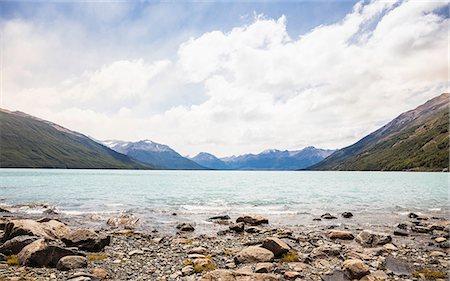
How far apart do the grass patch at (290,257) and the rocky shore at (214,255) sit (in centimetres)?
8

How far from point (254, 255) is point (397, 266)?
26.6 feet

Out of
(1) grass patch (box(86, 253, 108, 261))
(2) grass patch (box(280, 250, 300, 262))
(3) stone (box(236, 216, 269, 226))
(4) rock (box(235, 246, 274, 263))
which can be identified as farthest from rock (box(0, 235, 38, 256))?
(3) stone (box(236, 216, 269, 226))

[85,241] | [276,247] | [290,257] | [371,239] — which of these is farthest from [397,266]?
[85,241]

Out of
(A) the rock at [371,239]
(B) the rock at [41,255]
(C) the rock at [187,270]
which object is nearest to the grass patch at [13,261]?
(B) the rock at [41,255]

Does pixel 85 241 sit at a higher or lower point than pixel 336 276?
higher

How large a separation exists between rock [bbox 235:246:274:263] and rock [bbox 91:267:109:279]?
22.8 feet

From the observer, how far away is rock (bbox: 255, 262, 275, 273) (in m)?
16.1

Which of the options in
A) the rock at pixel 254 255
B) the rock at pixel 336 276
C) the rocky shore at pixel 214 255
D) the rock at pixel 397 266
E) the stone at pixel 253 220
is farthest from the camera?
the stone at pixel 253 220

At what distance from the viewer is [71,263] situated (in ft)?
53.0

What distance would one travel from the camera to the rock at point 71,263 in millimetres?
15812

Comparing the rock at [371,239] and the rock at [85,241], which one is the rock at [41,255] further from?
the rock at [371,239]

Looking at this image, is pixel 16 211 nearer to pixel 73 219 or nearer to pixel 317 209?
pixel 73 219

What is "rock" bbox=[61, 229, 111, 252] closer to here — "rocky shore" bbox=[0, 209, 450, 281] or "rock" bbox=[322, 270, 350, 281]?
"rocky shore" bbox=[0, 209, 450, 281]

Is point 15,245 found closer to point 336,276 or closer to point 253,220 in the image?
point 336,276
